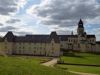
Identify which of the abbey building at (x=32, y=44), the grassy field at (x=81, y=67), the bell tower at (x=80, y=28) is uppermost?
the bell tower at (x=80, y=28)

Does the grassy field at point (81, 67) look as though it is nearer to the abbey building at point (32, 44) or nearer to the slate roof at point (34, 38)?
the abbey building at point (32, 44)

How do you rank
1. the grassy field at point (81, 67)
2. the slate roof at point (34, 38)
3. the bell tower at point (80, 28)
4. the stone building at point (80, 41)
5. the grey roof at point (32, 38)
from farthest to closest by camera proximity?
the bell tower at point (80, 28) < the stone building at point (80, 41) < the grey roof at point (32, 38) < the slate roof at point (34, 38) < the grassy field at point (81, 67)

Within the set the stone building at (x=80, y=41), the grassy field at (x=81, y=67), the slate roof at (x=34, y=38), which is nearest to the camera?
the grassy field at (x=81, y=67)

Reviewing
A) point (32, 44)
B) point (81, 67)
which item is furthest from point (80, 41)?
point (81, 67)

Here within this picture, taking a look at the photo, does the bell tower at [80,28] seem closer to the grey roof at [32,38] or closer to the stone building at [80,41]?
the stone building at [80,41]

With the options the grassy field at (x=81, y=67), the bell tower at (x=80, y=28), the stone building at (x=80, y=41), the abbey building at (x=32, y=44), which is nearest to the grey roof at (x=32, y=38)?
the abbey building at (x=32, y=44)

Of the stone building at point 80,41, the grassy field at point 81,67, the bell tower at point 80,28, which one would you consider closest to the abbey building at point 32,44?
the grassy field at point 81,67

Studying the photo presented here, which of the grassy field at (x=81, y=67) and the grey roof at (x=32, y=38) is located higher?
the grey roof at (x=32, y=38)

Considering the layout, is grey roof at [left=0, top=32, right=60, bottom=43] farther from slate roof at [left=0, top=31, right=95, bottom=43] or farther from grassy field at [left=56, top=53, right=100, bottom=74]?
grassy field at [left=56, top=53, right=100, bottom=74]

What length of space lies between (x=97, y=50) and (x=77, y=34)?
48.4 ft

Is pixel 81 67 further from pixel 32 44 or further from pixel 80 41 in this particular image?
pixel 80 41

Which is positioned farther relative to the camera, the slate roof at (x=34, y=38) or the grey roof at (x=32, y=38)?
the grey roof at (x=32, y=38)

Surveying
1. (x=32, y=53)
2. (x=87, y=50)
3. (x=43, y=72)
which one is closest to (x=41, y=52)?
(x=32, y=53)

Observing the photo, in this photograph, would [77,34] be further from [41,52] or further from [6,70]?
[6,70]
